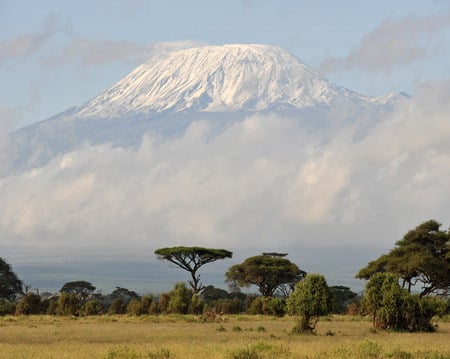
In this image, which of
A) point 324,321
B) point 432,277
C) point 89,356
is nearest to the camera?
point 89,356

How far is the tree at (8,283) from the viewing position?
91.1 m

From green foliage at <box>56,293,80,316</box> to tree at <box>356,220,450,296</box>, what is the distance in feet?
80.8

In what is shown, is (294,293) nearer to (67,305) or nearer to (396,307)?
(396,307)

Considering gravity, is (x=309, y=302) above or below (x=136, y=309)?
below

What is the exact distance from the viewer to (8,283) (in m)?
91.7

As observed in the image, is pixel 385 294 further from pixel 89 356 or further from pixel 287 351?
pixel 89 356

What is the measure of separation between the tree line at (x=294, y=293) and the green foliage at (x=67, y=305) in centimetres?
5

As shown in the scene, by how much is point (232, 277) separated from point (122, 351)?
67.3 meters

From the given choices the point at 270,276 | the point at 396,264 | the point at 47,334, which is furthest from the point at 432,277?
the point at 47,334

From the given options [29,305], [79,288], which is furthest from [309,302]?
[79,288]

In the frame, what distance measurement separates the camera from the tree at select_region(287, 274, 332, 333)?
4306cm

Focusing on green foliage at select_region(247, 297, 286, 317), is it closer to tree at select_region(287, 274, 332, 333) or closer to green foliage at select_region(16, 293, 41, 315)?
green foliage at select_region(16, 293, 41, 315)

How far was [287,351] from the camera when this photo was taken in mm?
28688

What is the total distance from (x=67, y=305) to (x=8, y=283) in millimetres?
22879
